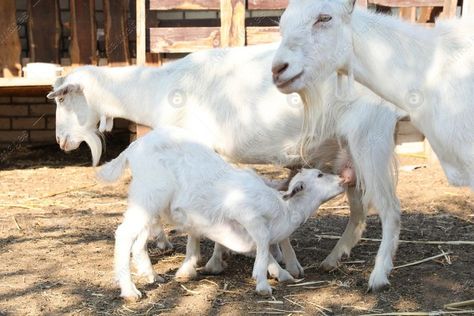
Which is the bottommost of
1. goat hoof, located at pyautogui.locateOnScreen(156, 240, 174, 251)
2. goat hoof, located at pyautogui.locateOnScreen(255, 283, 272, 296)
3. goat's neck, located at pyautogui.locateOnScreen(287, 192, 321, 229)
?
goat hoof, located at pyautogui.locateOnScreen(156, 240, 174, 251)

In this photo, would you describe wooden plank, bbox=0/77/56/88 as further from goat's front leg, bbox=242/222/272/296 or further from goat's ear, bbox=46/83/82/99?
goat's front leg, bbox=242/222/272/296

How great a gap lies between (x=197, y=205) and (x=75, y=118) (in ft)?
5.86

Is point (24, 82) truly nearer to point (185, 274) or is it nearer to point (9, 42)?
point (9, 42)

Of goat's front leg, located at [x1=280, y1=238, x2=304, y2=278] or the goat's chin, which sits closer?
goat's front leg, located at [x1=280, y1=238, x2=304, y2=278]

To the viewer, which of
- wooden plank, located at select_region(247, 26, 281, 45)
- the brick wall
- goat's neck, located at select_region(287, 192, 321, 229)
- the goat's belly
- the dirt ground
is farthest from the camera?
the brick wall

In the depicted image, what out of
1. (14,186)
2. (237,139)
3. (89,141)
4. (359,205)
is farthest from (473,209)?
(14,186)

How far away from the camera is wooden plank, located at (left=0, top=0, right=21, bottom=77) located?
28.7ft

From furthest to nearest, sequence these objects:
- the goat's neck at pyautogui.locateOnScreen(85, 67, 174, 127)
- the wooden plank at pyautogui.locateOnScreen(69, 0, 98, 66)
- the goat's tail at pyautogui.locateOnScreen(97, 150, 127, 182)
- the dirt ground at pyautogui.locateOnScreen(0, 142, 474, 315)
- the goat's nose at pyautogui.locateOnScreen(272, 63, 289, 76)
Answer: the wooden plank at pyautogui.locateOnScreen(69, 0, 98, 66), the goat's neck at pyautogui.locateOnScreen(85, 67, 174, 127), the goat's tail at pyautogui.locateOnScreen(97, 150, 127, 182), the dirt ground at pyautogui.locateOnScreen(0, 142, 474, 315), the goat's nose at pyautogui.locateOnScreen(272, 63, 289, 76)

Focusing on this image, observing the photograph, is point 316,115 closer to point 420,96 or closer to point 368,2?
point 420,96

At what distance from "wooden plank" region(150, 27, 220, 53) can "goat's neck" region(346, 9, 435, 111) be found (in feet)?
13.2

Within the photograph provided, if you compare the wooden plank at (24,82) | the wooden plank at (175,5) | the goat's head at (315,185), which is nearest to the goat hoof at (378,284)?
the goat's head at (315,185)

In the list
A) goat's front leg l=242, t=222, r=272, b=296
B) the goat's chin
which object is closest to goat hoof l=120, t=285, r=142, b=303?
goat's front leg l=242, t=222, r=272, b=296

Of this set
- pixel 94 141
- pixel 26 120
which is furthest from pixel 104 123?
pixel 26 120

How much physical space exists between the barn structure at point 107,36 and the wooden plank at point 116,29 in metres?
0.01
